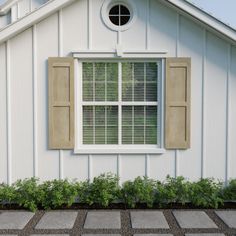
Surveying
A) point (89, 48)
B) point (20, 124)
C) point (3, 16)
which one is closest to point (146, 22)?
point (89, 48)

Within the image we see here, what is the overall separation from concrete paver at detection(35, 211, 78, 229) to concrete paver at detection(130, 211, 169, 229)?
1.01 metres

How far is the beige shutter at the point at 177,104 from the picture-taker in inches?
237

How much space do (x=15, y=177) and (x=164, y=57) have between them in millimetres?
3634

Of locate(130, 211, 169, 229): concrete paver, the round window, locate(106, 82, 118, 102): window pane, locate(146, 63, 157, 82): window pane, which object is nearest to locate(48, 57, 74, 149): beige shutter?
locate(106, 82, 118, 102): window pane

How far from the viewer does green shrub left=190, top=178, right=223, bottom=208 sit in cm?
588

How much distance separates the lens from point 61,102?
19.7ft

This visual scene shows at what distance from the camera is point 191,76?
20.0 ft

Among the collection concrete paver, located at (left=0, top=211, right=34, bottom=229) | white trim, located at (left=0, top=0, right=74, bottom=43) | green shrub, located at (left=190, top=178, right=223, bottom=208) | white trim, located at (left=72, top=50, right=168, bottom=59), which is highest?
white trim, located at (left=0, top=0, right=74, bottom=43)

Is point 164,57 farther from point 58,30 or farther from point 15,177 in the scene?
point 15,177

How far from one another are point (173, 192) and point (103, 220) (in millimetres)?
1416

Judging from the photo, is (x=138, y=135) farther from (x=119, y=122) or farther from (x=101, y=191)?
(x=101, y=191)

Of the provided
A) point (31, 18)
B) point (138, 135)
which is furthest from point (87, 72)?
point (138, 135)

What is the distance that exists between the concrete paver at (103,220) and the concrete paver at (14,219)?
1.01 m

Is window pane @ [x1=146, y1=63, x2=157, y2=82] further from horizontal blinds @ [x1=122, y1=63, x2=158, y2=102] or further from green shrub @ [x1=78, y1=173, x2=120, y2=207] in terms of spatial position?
green shrub @ [x1=78, y1=173, x2=120, y2=207]
